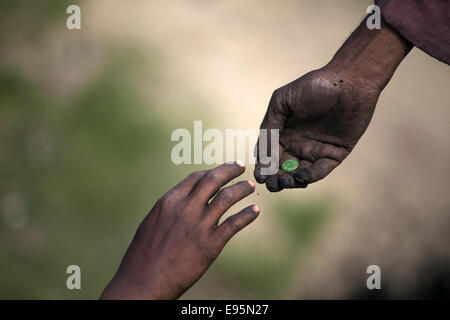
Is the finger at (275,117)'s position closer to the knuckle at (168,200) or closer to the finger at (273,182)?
the finger at (273,182)

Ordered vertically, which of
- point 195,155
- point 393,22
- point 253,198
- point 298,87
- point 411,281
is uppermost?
point 393,22

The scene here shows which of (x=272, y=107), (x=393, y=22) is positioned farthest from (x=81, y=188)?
(x=393, y=22)

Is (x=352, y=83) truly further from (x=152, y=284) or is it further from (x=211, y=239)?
(x=152, y=284)

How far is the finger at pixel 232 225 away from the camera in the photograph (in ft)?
3.61

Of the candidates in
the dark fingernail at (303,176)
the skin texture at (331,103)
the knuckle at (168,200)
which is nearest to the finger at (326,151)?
the skin texture at (331,103)

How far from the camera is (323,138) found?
1.75 metres

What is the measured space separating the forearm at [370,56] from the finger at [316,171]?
31cm

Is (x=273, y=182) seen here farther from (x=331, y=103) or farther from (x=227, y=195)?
(x=227, y=195)

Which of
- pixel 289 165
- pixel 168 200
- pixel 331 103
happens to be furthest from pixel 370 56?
pixel 168 200

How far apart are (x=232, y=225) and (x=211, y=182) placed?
12 centimetres

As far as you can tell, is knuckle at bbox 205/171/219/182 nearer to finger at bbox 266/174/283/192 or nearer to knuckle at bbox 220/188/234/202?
knuckle at bbox 220/188/234/202

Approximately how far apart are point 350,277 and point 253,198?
0.71 metres

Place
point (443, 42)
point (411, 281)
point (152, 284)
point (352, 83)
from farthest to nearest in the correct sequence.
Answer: point (411, 281) < point (352, 83) < point (443, 42) < point (152, 284)

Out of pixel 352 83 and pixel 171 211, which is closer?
pixel 171 211
